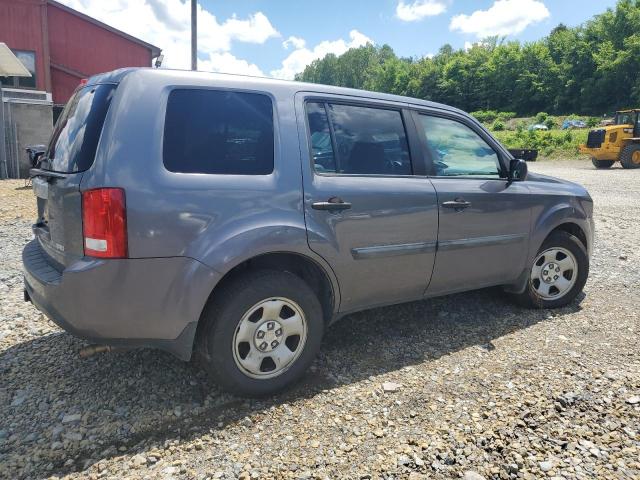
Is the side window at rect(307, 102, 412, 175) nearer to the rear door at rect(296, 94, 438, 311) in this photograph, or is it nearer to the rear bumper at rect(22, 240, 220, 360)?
the rear door at rect(296, 94, 438, 311)

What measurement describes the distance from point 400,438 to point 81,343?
2.38 m

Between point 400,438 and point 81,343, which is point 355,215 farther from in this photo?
point 81,343

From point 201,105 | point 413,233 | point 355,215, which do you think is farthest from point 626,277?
point 201,105

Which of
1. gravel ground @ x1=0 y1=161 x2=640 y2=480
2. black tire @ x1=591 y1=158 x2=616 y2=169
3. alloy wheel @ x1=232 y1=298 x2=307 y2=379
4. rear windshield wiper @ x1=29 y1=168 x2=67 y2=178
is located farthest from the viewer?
black tire @ x1=591 y1=158 x2=616 y2=169

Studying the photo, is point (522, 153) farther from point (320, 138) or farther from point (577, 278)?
point (320, 138)

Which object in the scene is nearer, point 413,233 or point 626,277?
point 413,233

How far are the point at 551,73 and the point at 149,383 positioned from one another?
83.0 meters

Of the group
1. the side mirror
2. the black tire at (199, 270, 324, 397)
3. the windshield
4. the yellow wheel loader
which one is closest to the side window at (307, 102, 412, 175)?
the black tire at (199, 270, 324, 397)

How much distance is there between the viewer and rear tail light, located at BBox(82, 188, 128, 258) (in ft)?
7.77

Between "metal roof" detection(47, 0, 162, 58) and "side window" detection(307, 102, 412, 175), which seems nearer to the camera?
"side window" detection(307, 102, 412, 175)

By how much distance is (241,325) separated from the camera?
8.96 feet

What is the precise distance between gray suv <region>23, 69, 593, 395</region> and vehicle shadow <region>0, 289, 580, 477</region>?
0.25m

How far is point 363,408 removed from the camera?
9.23 feet

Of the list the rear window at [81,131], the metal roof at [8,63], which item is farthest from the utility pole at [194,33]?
the rear window at [81,131]
